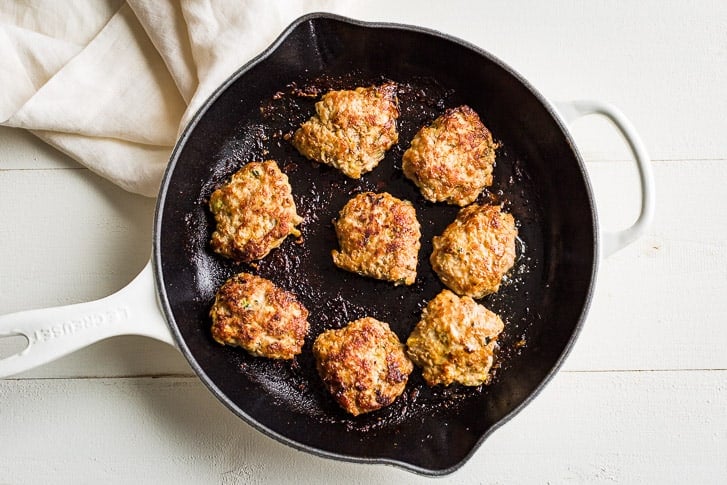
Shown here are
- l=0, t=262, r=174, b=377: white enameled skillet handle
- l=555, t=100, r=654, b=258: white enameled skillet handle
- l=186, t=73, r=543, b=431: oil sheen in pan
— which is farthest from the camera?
l=186, t=73, r=543, b=431: oil sheen in pan

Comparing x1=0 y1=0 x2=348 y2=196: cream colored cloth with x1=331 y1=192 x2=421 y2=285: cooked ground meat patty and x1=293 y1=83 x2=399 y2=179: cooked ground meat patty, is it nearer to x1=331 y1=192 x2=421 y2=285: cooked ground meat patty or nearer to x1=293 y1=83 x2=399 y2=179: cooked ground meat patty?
x1=293 y1=83 x2=399 y2=179: cooked ground meat patty

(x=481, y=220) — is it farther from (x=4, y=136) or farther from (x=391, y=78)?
(x=4, y=136)

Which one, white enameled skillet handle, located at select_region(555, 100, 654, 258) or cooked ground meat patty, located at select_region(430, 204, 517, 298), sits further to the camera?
cooked ground meat patty, located at select_region(430, 204, 517, 298)

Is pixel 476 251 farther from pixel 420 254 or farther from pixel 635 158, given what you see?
pixel 635 158

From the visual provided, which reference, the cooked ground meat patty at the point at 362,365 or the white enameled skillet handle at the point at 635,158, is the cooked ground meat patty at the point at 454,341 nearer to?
the cooked ground meat patty at the point at 362,365

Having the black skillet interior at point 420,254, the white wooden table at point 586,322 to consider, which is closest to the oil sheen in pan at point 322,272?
the black skillet interior at point 420,254

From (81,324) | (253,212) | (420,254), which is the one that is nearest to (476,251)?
(420,254)

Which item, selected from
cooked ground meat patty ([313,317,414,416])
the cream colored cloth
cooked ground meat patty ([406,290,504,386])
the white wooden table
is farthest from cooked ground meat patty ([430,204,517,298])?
the cream colored cloth
